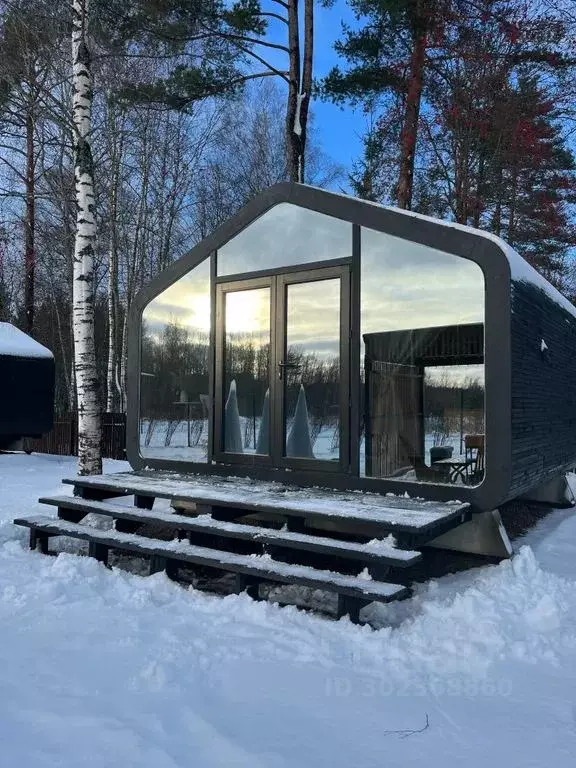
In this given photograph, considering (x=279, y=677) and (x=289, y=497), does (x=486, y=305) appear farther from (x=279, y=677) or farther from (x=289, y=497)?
(x=279, y=677)

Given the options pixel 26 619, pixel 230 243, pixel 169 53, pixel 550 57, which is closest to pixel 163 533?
pixel 26 619

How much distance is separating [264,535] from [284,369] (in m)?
1.88

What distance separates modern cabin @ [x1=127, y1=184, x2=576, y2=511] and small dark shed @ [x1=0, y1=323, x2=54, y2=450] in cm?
633

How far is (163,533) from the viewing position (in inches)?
224

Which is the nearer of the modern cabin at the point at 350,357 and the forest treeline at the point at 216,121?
the modern cabin at the point at 350,357

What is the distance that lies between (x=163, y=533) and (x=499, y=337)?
11.1 ft

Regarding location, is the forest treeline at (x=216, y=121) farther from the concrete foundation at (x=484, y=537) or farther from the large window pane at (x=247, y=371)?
the concrete foundation at (x=484, y=537)

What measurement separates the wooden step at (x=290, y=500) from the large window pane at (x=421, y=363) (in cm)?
41

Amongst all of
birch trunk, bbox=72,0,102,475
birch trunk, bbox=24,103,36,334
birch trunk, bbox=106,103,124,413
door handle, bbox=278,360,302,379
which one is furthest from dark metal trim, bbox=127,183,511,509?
birch trunk, bbox=24,103,36,334

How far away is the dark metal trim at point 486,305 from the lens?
174 inches

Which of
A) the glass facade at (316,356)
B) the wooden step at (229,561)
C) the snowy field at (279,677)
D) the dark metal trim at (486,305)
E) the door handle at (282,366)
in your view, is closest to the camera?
the snowy field at (279,677)

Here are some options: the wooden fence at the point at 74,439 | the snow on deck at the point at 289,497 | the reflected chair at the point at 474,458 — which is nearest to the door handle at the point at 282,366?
the snow on deck at the point at 289,497

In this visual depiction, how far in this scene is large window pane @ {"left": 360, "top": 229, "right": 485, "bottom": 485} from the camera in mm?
4660

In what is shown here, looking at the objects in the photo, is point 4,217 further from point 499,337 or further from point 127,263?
point 499,337
